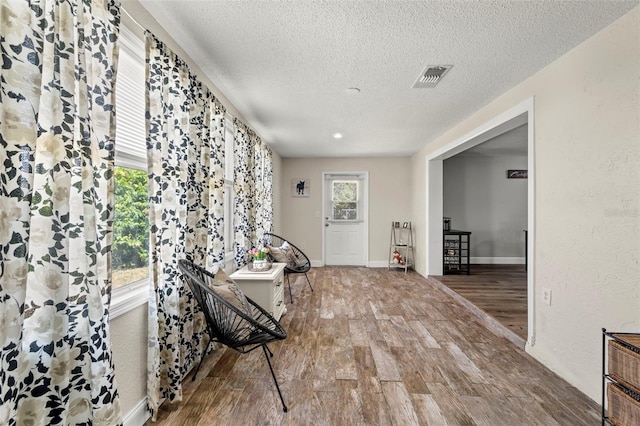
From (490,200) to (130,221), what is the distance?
6725 millimetres

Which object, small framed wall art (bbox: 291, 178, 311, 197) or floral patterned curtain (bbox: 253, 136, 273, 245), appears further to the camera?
small framed wall art (bbox: 291, 178, 311, 197)

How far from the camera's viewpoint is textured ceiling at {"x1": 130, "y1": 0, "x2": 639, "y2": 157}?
1701 millimetres

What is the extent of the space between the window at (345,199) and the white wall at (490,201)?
2.05 m

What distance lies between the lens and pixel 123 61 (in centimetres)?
170

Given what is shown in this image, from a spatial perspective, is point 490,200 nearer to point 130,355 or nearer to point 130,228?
point 130,228

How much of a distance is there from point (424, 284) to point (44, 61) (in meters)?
5.01

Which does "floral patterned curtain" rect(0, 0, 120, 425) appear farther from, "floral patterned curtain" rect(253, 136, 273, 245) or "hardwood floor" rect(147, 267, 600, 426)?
"floral patterned curtain" rect(253, 136, 273, 245)

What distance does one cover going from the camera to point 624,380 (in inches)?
50.2

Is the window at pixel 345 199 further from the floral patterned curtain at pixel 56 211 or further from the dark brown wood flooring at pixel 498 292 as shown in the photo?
the floral patterned curtain at pixel 56 211

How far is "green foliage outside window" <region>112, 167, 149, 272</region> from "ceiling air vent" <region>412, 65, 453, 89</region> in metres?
2.35

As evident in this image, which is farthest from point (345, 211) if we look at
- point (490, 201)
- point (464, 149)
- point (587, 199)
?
point (587, 199)

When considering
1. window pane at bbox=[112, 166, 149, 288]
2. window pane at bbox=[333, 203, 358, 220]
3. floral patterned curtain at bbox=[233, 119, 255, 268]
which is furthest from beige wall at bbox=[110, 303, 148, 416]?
window pane at bbox=[333, 203, 358, 220]

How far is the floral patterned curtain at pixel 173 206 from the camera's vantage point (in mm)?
1705

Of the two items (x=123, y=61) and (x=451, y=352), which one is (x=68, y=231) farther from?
(x=451, y=352)
